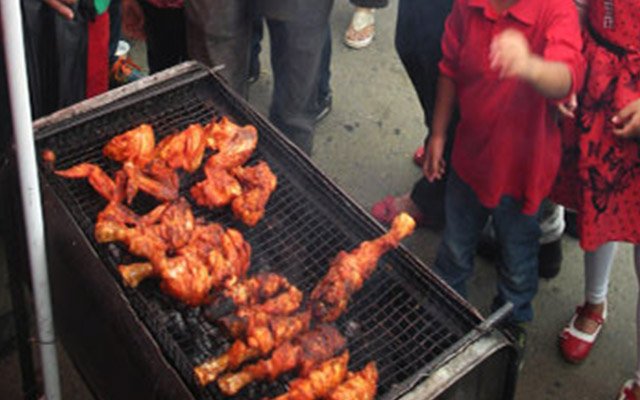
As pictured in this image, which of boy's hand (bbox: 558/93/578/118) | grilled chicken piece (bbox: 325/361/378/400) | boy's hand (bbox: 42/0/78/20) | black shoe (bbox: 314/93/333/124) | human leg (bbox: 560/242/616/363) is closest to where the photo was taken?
grilled chicken piece (bbox: 325/361/378/400)

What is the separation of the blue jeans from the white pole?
2.09m

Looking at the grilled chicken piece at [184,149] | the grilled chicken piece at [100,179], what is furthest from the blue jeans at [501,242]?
the grilled chicken piece at [100,179]

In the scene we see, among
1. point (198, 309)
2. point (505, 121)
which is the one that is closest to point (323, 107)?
point (505, 121)

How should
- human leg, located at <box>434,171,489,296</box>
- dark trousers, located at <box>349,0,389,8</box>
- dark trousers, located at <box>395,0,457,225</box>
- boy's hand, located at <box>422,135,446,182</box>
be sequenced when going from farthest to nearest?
1. dark trousers, located at <box>349,0,389,8</box>
2. dark trousers, located at <box>395,0,457,225</box>
3. human leg, located at <box>434,171,489,296</box>
4. boy's hand, located at <box>422,135,446,182</box>

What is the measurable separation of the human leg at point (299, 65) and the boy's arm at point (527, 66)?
1627mm

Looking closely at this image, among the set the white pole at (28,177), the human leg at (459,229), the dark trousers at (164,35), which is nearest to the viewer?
the white pole at (28,177)

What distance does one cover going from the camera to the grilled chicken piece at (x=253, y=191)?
3045 mm

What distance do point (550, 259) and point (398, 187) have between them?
1.21m

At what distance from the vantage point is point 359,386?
2.46 m

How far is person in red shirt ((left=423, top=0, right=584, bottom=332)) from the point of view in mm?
2854

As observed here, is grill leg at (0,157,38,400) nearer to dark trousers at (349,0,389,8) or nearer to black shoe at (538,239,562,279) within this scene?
black shoe at (538,239,562,279)

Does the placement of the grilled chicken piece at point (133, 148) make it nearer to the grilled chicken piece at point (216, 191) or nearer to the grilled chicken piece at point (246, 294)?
the grilled chicken piece at point (216, 191)

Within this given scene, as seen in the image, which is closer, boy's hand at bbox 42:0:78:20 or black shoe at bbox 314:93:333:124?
boy's hand at bbox 42:0:78:20

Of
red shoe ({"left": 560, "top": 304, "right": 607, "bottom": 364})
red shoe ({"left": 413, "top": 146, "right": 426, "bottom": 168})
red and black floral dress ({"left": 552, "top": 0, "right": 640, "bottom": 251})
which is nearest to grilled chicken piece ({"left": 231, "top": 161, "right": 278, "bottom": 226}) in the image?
red and black floral dress ({"left": 552, "top": 0, "right": 640, "bottom": 251})
